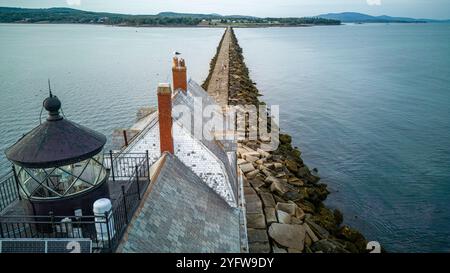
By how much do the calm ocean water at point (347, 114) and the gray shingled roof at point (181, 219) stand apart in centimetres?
1093

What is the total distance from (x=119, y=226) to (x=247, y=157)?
44.5 feet

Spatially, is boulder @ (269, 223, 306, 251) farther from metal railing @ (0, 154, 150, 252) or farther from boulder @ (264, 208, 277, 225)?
metal railing @ (0, 154, 150, 252)

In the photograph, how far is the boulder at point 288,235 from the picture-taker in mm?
13375

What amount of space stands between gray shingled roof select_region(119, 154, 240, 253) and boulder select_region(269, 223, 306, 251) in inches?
92.7

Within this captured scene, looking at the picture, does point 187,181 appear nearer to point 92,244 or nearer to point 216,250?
point 216,250

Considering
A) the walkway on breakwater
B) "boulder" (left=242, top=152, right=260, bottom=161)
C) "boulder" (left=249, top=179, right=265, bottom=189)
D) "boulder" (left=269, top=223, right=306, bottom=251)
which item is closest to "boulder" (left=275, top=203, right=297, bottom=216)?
"boulder" (left=269, top=223, right=306, bottom=251)

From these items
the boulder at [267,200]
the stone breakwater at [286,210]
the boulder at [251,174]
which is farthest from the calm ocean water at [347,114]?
the boulder at [267,200]

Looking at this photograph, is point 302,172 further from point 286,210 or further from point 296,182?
point 286,210

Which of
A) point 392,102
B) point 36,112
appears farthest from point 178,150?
point 392,102

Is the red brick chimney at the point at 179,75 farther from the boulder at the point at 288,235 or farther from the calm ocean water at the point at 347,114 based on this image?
the calm ocean water at the point at 347,114

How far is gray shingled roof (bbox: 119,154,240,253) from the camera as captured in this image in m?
8.52

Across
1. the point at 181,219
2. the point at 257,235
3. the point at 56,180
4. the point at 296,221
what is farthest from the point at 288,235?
the point at 56,180

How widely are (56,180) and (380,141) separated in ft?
100

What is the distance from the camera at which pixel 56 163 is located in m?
7.35
